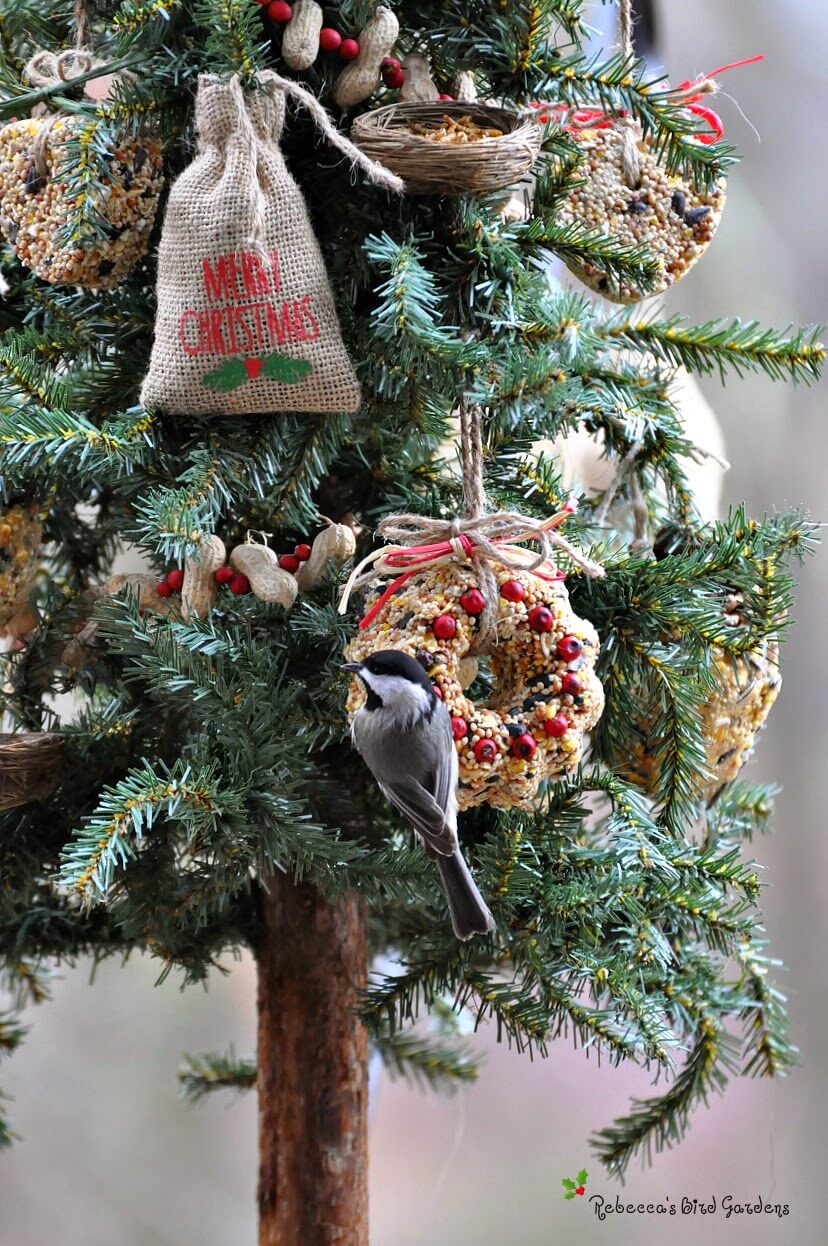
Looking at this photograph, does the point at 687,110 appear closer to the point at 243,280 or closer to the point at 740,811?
the point at 243,280

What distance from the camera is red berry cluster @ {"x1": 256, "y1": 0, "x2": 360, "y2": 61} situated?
0.57m

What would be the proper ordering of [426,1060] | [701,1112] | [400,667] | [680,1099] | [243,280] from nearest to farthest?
[400,667], [243,280], [680,1099], [426,1060], [701,1112]

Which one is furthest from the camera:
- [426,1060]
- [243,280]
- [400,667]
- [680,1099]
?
[426,1060]

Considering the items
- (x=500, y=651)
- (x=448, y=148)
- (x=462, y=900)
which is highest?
(x=448, y=148)

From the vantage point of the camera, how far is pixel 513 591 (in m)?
0.52

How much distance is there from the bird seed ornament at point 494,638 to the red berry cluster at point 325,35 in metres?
0.24

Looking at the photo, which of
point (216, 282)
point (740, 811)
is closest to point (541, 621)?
point (216, 282)

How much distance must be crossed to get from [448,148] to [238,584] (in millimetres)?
228

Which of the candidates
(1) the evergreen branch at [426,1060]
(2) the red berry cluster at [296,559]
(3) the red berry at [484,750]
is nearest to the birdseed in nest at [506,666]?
(3) the red berry at [484,750]

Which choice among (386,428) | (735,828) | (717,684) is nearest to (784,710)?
(735,828)

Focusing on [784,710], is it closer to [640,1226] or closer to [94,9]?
[640,1226]

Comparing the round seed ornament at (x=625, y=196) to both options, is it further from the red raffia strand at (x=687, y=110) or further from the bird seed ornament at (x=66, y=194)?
the bird seed ornament at (x=66, y=194)

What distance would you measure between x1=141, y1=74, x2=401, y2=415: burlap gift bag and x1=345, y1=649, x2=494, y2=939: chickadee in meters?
0.17

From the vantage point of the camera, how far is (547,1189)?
1.00 m
